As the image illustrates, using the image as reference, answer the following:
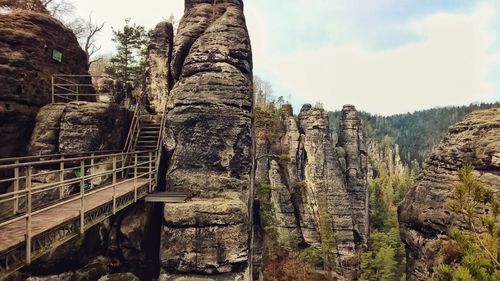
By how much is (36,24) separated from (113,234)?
10496 millimetres

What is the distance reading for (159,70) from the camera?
1961 cm

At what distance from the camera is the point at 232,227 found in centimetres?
1334

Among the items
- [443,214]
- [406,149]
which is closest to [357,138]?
[443,214]

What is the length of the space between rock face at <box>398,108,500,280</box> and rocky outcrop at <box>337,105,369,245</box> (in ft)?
107

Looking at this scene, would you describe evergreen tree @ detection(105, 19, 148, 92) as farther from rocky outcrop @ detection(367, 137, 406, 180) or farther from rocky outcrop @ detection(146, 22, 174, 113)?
rocky outcrop @ detection(367, 137, 406, 180)

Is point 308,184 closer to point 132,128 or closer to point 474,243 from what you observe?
point 132,128

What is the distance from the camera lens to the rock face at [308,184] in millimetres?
40688

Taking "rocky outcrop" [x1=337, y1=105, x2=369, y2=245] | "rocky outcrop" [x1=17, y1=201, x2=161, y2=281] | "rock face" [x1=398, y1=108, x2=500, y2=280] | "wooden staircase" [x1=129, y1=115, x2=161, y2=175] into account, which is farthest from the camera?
"rocky outcrop" [x1=337, y1=105, x2=369, y2=245]

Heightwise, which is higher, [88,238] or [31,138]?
[31,138]

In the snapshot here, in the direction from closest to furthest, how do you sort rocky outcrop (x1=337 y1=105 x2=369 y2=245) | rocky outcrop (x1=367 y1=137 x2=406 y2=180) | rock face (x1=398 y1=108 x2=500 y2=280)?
rock face (x1=398 y1=108 x2=500 y2=280) → rocky outcrop (x1=337 y1=105 x2=369 y2=245) → rocky outcrop (x1=367 y1=137 x2=406 y2=180)

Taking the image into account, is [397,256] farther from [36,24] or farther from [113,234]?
[36,24]

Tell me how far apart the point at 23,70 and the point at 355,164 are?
42708 mm

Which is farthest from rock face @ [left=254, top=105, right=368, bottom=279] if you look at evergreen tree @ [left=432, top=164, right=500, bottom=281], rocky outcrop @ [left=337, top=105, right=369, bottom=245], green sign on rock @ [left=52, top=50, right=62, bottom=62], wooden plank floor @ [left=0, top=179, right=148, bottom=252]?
evergreen tree @ [left=432, top=164, right=500, bottom=281]

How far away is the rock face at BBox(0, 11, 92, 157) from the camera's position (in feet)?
49.0
